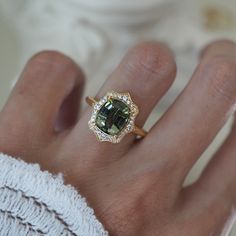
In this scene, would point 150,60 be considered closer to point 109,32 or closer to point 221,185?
point 221,185

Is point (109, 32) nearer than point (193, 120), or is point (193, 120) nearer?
point (193, 120)

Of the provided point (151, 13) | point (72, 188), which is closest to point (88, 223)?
point (72, 188)

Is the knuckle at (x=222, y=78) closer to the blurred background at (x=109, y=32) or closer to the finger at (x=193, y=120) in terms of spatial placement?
the finger at (x=193, y=120)

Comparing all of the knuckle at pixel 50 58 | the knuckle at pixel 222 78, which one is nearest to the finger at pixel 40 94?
the knuckle at pixel 50 58

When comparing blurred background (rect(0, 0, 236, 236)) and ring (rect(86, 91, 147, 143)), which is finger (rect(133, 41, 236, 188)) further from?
blurred background (rect(0, 0, 236, 236))

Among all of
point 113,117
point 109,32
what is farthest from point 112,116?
point 109,32
